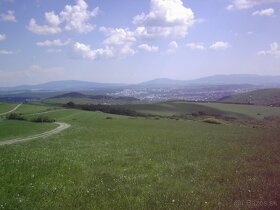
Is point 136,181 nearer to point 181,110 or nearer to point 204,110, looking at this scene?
point 181,110

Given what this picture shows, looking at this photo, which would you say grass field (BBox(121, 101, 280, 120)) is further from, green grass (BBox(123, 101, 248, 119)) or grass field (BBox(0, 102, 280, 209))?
grass field (BBox(0, 102, 280, 209))

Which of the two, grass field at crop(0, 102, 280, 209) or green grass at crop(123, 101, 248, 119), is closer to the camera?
grass field at crop(0, 102, 280, 209)

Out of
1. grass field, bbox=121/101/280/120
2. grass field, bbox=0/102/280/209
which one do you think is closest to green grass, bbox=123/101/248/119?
grass field, bbox=121/101/280/120

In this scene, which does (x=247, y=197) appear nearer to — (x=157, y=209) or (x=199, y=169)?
(x=157, y=209)

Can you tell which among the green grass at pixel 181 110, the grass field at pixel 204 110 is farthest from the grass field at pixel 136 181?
the green grass at pixel 181 110

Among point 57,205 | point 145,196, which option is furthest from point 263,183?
point 57,205

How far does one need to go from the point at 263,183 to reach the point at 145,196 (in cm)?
514

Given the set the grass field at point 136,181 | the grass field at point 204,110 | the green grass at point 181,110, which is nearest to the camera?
the grass field at point 136,181

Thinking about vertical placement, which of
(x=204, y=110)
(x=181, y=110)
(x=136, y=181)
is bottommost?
(x=204, y=110)

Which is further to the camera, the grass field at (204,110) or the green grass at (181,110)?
the green grass at (181,110)

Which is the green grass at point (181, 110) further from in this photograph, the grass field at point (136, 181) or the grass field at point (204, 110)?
the grass field at point (136, 181)

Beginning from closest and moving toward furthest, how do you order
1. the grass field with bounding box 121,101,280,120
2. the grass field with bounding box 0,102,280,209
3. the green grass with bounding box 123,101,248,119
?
the grass field with bounding box 0,102,280,209 → the grass field with bounding box 121,101,280,120 → the green grass with bounding box 123,101,248,119

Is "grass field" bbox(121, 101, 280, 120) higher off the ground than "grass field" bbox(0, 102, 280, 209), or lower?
lower

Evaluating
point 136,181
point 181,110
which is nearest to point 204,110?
point 181,110
